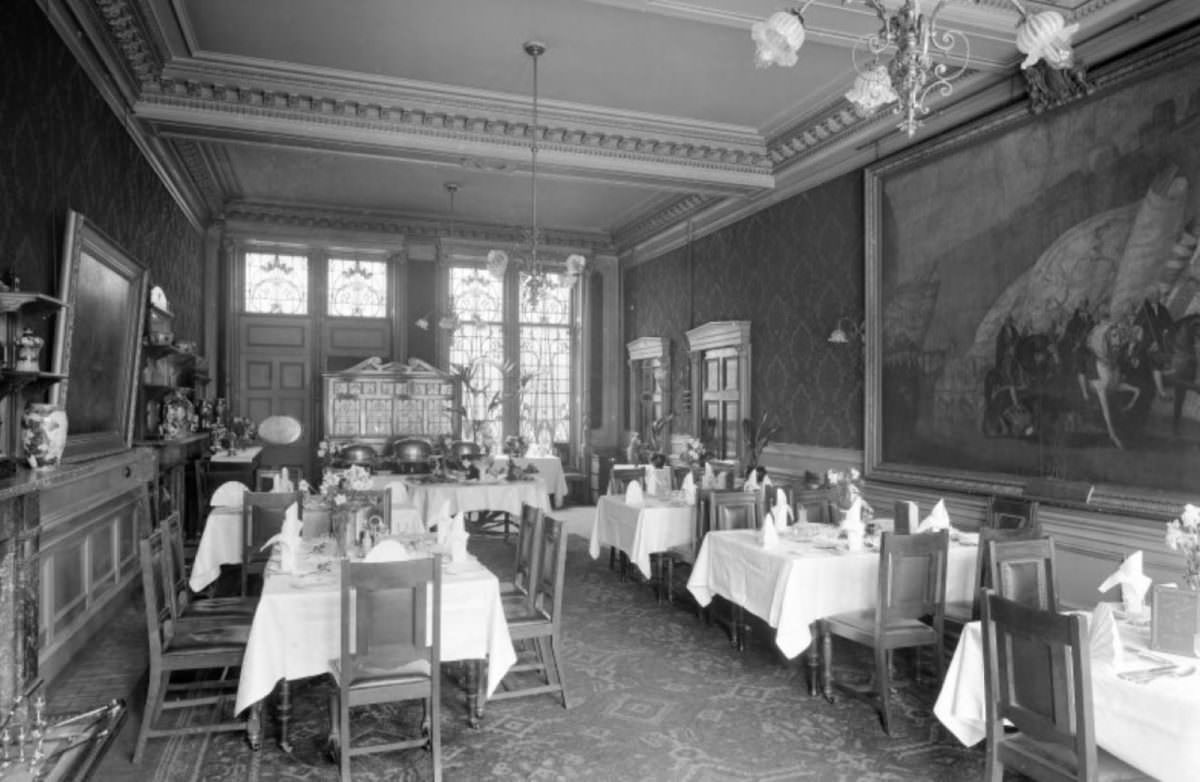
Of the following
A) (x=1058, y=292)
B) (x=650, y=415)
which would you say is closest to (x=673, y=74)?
(x=1058, y=292)

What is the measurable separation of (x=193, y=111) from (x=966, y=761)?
7.29 meters

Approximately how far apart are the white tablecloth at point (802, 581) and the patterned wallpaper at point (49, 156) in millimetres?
4414

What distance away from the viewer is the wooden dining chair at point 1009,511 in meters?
5.54

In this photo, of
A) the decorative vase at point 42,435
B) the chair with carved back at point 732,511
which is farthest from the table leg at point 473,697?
the decorative vase at point 42,435

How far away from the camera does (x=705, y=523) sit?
6.12 m

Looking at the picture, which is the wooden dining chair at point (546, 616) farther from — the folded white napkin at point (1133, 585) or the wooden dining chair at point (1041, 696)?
the folded white napkin at point (1133, 585)

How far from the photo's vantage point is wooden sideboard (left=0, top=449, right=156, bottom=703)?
3518mm

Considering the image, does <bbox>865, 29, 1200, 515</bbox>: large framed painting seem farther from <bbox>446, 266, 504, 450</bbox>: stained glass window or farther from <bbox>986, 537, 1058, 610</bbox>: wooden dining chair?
<bbox>446, 266, 504, 450</bbox>: stained glass window

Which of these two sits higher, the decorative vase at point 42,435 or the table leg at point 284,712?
the decorative vase at point 42,435

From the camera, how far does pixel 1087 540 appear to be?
534cm

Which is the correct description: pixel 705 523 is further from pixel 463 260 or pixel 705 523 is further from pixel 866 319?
pixel 463 260

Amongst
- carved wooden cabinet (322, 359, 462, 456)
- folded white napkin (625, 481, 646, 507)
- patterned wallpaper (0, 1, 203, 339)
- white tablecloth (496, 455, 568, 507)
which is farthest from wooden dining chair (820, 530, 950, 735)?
carved wooden cabinet (322, 359, 462, 456)

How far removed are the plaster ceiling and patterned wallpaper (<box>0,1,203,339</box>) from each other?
416 mm

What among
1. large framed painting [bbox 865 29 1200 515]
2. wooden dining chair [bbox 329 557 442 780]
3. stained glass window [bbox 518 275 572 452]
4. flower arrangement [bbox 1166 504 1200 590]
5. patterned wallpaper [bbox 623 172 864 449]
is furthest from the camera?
stained glass window [bbox 518 275 572 452]
